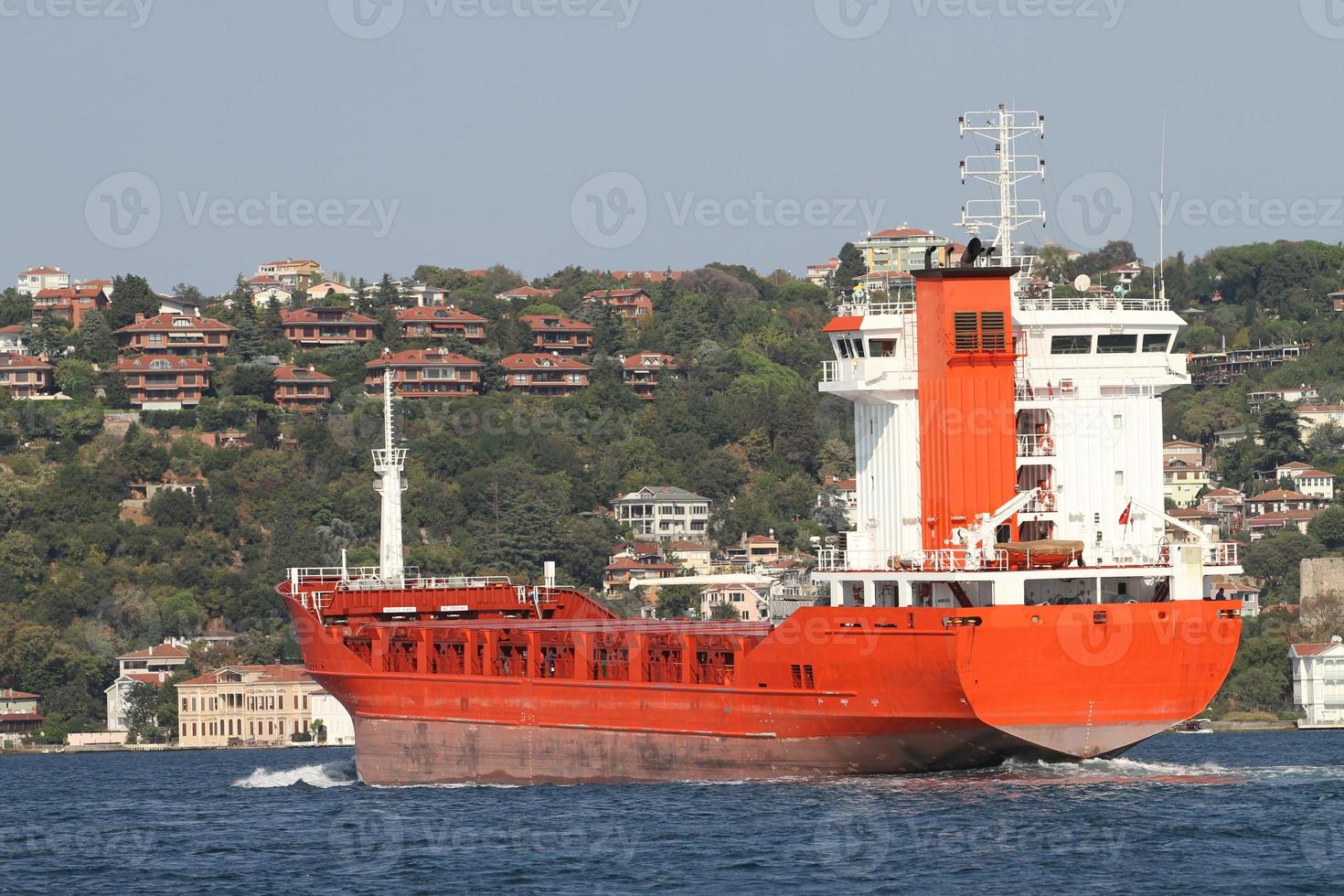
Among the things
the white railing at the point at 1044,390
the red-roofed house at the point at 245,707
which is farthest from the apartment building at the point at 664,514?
the white railing at the point at 1044,390

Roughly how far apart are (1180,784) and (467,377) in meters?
118

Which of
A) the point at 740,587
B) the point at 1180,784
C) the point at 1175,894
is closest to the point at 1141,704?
the point at 1180,784

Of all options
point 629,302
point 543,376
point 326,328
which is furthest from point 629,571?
point 629,302

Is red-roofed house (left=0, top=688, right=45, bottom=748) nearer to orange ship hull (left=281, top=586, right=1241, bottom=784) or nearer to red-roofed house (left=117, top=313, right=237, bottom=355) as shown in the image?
red-roofed house (left=117, top=313, right=237, bottom=355)

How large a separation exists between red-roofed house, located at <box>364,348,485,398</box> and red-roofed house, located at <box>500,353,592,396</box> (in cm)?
357

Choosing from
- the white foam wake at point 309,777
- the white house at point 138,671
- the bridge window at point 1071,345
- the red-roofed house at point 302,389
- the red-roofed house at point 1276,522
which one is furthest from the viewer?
the red-roofed house at point 302,389

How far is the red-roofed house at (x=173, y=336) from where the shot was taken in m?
163

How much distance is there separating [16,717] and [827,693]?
249ft

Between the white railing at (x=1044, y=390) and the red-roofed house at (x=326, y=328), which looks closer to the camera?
the white railing at (x=1044, y=390)

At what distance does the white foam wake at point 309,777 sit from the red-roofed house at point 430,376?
91.4 m

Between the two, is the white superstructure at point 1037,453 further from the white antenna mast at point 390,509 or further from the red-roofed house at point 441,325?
the red-roofed house at point 441,325

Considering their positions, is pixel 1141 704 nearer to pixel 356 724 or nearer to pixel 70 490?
pixel 356 724

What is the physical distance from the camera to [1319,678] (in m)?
98.3

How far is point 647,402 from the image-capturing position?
162m
